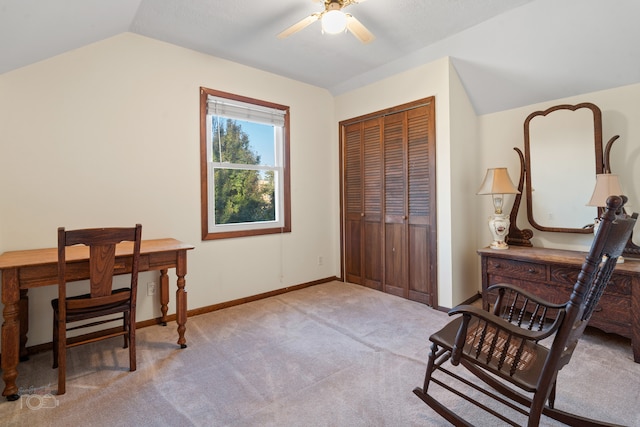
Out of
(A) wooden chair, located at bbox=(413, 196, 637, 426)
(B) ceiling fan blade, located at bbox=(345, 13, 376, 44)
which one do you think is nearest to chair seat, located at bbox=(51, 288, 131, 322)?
(A) wooden chair, located at bbox=(413, 196, 637, 426)

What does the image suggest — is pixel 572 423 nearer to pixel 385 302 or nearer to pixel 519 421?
pixel 519 421

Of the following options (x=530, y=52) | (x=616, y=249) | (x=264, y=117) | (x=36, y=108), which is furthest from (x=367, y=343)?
(x=36, y=108)

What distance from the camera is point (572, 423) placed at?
1.53 metres

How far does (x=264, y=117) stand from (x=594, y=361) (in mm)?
3558

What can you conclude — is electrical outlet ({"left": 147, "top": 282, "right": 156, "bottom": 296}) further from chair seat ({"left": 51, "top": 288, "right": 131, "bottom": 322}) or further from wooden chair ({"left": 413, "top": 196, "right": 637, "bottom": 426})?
wooden chair ({"left": 413, "top": 196, "right": 637, "bottom": 426})

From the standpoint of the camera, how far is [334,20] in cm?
204

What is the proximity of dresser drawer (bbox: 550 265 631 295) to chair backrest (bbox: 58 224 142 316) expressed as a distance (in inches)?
123

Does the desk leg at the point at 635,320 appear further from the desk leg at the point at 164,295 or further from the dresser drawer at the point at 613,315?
the desk leg at the point at 164,295

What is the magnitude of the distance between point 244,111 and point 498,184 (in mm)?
2664

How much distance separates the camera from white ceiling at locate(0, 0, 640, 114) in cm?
219

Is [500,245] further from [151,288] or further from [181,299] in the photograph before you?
[151,288]

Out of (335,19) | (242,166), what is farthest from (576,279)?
(242,166)

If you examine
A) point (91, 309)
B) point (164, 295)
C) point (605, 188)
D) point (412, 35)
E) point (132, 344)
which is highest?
point (412, 35)

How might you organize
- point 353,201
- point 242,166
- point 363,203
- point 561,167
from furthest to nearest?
point 353,201 < point 363,203 < point 242,166 < point 561,167
